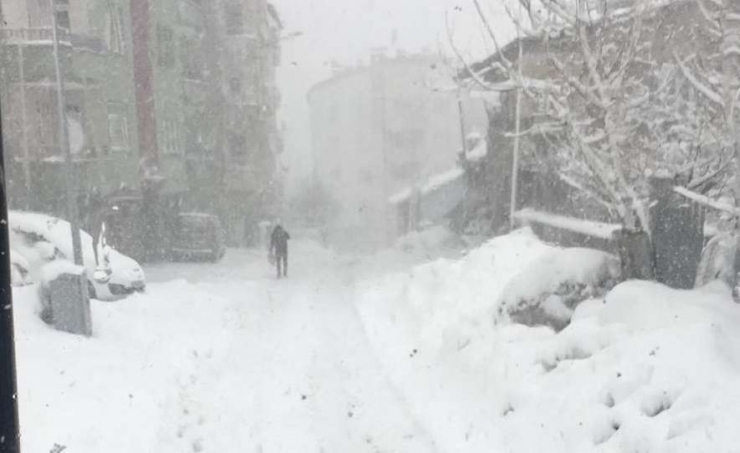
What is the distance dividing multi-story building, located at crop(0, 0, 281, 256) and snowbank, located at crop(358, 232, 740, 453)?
1051 centimetres

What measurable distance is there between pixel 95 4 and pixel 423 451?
21040mm

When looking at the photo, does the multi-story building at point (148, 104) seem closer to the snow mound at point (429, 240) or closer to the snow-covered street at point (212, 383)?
the snow-covered street at point (212, 383)

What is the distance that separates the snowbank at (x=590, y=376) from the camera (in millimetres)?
5461

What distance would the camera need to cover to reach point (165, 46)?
27.8 metres

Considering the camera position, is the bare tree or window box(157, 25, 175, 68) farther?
window box(157, 25, 175, 68)

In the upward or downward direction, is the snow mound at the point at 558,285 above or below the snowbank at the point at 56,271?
below

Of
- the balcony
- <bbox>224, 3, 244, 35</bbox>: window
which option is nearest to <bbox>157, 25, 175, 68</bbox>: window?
the balcony

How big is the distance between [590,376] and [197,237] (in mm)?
22118

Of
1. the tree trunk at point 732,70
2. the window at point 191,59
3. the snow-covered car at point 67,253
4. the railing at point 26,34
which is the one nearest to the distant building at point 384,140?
the window at point 191,59

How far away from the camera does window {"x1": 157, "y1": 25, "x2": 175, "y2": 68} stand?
27141 mm

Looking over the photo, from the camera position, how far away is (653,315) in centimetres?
750

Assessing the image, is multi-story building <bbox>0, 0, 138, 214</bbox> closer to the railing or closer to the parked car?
the railing

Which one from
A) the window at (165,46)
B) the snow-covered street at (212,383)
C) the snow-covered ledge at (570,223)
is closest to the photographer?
the snow-covered street at (212,383)

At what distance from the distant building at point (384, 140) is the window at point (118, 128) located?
75.4 ft
